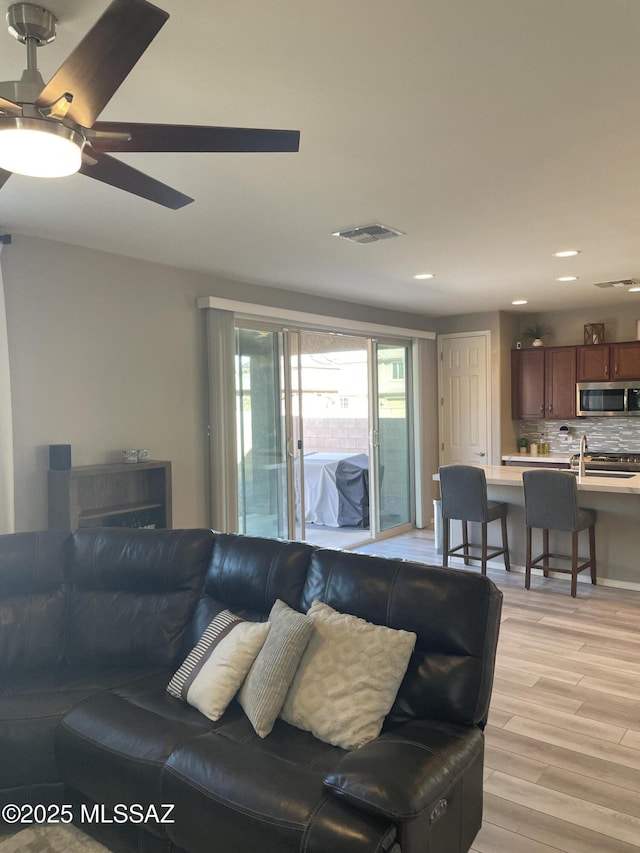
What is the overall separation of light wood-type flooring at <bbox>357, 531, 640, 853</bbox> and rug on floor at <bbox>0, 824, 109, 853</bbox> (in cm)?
141

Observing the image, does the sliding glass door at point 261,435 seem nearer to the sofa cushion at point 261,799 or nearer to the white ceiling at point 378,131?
the white ceiling at point 378,131

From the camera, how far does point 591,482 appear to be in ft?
16.4

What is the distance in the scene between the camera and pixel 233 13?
165 cm

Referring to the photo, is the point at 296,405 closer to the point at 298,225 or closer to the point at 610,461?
the point at 298,225

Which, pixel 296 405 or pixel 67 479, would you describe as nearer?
pixel 67 479

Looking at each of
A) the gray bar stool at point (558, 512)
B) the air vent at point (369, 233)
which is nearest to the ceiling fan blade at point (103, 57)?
the air vent at point (369, 233)

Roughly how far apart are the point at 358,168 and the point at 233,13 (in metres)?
1.15

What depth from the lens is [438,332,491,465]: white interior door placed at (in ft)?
24.5

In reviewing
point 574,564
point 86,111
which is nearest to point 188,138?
point 86,111

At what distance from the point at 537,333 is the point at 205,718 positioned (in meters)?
6.53

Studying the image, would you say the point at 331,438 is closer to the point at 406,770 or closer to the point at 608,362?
the point at 608,362

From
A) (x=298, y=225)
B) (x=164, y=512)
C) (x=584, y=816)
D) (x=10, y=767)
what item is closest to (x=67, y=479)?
(x=164, y=512)

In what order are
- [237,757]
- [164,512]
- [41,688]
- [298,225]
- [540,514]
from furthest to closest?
[540,514] < [164,512] < [298,225] < [41,688] < [237,757]

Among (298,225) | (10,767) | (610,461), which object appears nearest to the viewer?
(10,767)
